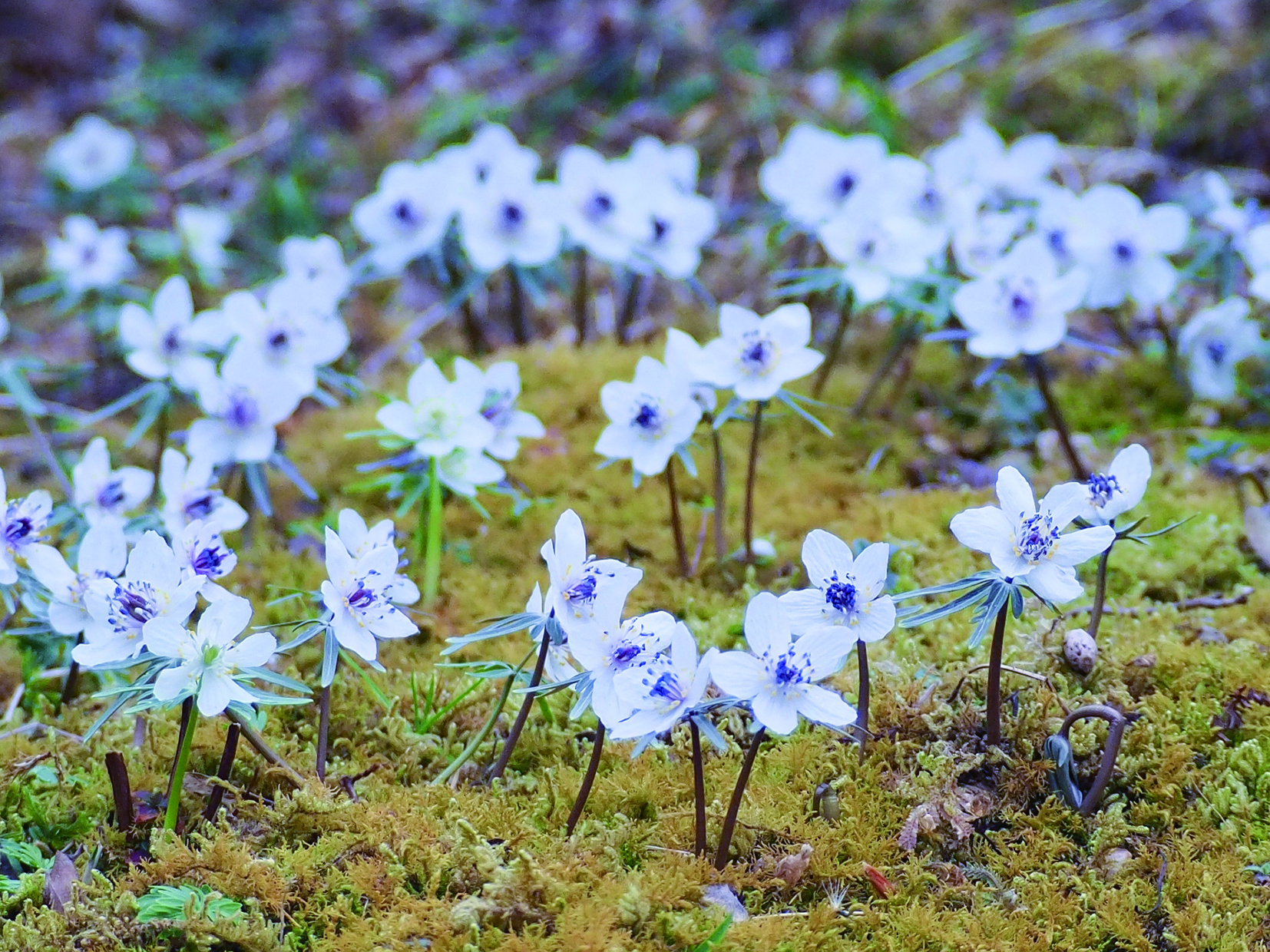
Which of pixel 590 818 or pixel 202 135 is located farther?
pixel 202 135

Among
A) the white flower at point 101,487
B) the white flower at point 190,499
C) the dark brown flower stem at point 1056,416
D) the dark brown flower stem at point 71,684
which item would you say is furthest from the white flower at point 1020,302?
the dark brown flower stem at point 71,684

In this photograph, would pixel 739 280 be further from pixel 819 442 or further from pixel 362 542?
pixel 362 542

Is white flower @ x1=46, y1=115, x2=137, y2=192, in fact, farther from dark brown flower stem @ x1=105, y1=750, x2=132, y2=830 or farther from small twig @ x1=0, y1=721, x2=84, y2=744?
dark brown flower stem @ x1=105, y1=750, x2=132, y2=830

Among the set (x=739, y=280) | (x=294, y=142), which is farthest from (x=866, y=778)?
(x=294, y=142)

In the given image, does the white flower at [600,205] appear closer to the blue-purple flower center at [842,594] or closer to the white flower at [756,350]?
the white flower at [756,350]

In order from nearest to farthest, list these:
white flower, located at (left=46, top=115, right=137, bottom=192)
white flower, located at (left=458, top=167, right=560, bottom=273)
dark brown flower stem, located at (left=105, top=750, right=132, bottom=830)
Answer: dark brown flower stem, located at (left=105, top=750, right=132, bottom=830) → white flower, located at (left=458, top=167, right=560, bottom=273) → white flower, located at (left=46, top=115, right=137, bottom=192)

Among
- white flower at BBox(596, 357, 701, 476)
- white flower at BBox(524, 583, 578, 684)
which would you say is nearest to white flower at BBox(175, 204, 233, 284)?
white flower at BBox(596, 357, 701, 476)
